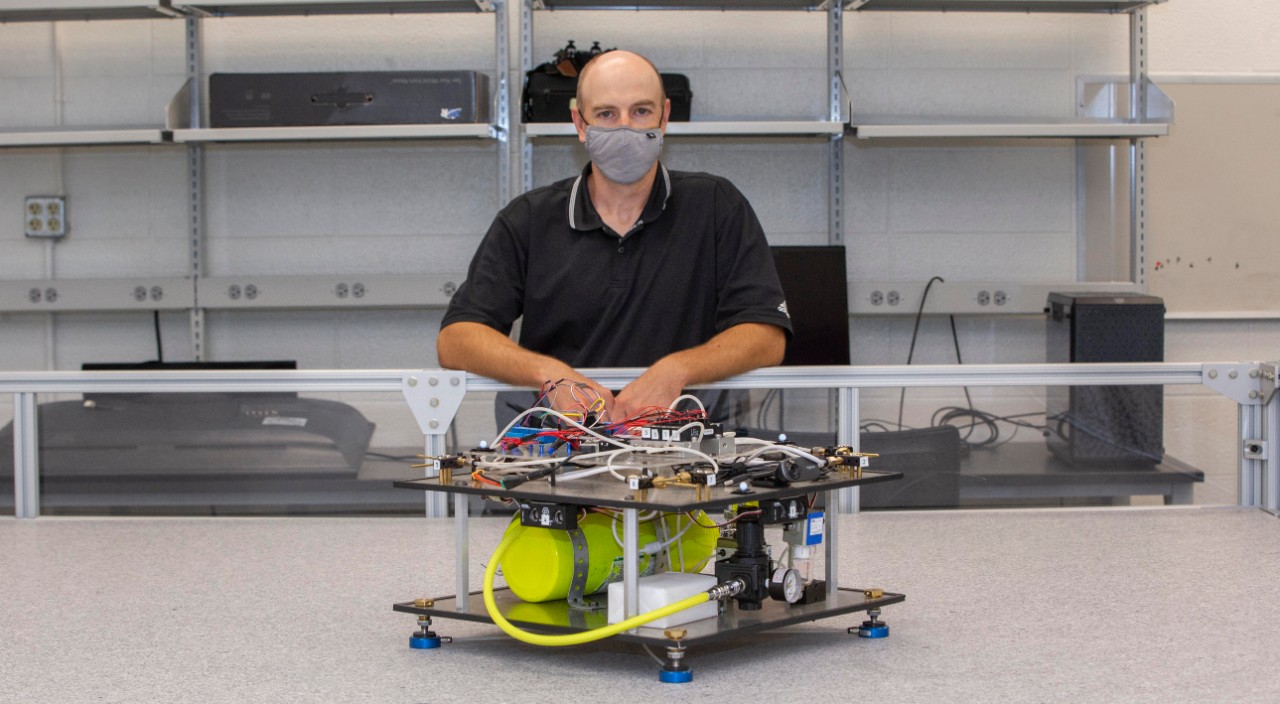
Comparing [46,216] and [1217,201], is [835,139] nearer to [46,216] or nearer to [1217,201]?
[1217,201]

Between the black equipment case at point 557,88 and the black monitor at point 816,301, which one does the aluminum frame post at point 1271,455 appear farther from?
the black equipment case at point 557,88

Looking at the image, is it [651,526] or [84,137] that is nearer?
[651,526]

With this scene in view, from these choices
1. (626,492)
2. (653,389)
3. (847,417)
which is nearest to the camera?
(626,492)

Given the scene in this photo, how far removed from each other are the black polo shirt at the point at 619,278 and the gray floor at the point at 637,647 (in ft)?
1.14

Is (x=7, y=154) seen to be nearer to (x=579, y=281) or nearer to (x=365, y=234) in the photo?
(x=365, y=234)

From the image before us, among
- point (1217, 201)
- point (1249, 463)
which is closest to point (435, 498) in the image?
point (1249, 463)

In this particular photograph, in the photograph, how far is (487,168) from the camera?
3.63 m

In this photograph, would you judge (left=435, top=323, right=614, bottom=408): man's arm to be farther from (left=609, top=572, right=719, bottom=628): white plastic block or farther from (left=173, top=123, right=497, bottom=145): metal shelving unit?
(left=173, top=123, right=497, bottom=145): metal shelving unit

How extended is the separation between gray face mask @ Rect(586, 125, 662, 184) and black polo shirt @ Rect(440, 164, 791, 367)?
0.10 metres

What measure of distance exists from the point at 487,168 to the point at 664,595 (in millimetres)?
2712

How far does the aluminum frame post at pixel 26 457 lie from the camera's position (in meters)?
2.06

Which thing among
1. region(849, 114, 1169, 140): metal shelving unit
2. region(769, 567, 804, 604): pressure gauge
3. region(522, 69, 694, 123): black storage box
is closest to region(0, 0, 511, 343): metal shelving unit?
region(522, 69, 694, 123): black storage box

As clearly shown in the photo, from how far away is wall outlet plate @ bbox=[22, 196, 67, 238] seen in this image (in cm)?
367

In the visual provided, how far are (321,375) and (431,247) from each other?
1.70 m
